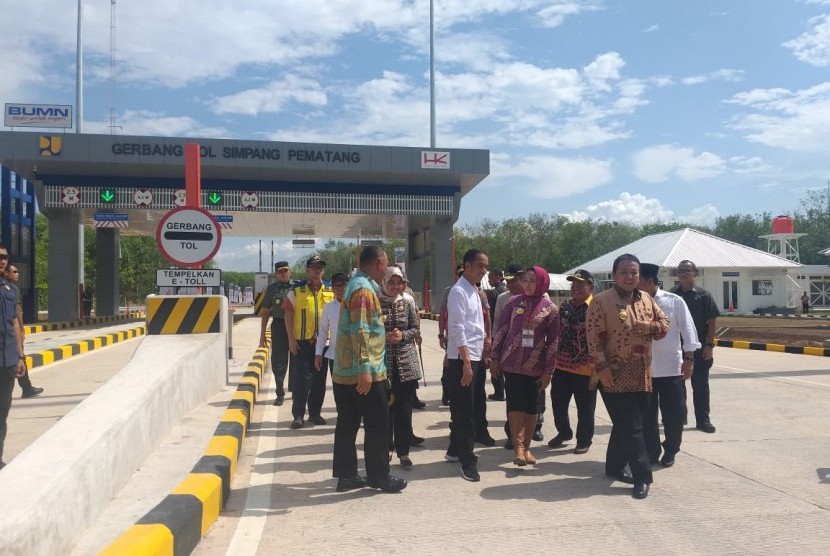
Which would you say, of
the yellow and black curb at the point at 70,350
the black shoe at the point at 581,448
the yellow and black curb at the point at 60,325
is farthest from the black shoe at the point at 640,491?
the yellow and black curb at the point at 60,325

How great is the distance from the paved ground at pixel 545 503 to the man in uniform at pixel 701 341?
0.21 m

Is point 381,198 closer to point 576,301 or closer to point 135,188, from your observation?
point 135,188

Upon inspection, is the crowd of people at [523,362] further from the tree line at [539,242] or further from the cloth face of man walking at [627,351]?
the tree line at [539,242]

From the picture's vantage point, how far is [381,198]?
2591cm

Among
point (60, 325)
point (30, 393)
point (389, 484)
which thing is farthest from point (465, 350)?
point (60, 325)

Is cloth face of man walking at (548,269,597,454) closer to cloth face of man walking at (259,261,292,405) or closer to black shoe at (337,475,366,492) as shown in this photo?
black shoe at (337,475,366,492)

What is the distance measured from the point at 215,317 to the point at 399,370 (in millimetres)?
3805

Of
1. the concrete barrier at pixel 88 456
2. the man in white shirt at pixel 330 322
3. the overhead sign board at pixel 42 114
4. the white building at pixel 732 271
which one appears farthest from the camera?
the white building at pixel 732 271

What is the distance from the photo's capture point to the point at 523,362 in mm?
5445

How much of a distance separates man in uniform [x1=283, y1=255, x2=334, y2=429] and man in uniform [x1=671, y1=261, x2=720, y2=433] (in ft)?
12.7

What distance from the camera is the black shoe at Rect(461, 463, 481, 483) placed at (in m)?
5.12

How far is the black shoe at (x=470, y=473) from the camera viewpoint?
5.12 m

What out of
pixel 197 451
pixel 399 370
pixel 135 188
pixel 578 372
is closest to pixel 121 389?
pixel 197 451

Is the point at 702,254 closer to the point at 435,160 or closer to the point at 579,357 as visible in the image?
the point at 435,160
